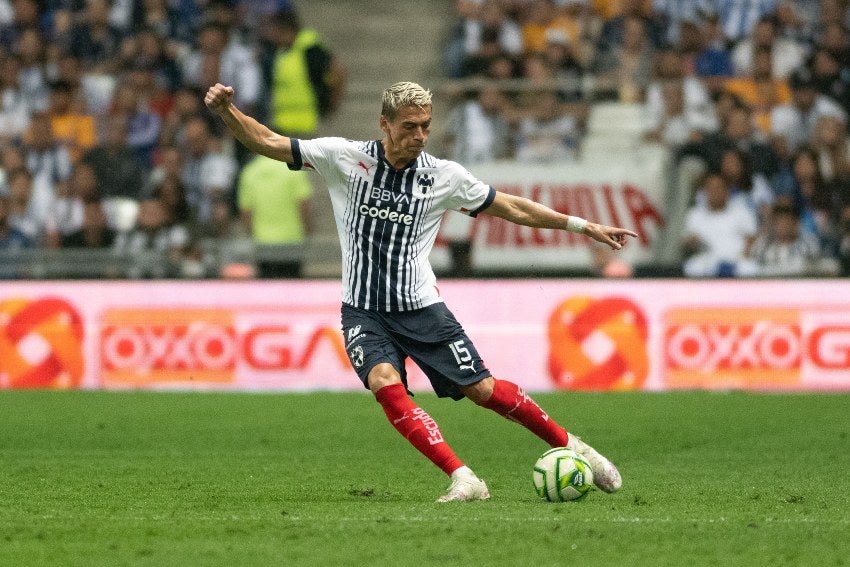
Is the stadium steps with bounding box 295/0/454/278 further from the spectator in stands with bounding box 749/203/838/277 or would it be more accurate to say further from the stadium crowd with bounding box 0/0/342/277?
the spectator in stands with bounding box 749/203/838/277

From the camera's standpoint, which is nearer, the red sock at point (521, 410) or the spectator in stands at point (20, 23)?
the red sock at point (521, 410)

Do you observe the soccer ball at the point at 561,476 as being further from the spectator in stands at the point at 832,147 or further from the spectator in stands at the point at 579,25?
the spectator in stands at the point at 579,25

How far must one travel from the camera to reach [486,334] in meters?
14.7

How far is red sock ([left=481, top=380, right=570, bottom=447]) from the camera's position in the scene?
7.70 metres

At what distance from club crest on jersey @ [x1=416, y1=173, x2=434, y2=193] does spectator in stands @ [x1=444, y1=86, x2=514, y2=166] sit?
793 centimetres

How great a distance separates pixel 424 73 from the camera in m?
18.8

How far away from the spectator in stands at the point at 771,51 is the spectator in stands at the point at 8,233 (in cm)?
775

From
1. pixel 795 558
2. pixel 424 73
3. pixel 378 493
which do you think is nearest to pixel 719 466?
pixel 378 493

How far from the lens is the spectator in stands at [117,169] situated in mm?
16141

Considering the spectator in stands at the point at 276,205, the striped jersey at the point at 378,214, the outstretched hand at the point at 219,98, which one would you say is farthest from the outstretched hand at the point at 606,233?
the spectator in stands at the point at 276,205

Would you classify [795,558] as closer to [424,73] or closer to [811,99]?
[811,99]

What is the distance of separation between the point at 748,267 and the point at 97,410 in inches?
242

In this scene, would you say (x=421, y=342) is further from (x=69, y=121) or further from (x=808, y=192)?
(x=69, y=121)

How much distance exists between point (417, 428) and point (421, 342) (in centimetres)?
45
